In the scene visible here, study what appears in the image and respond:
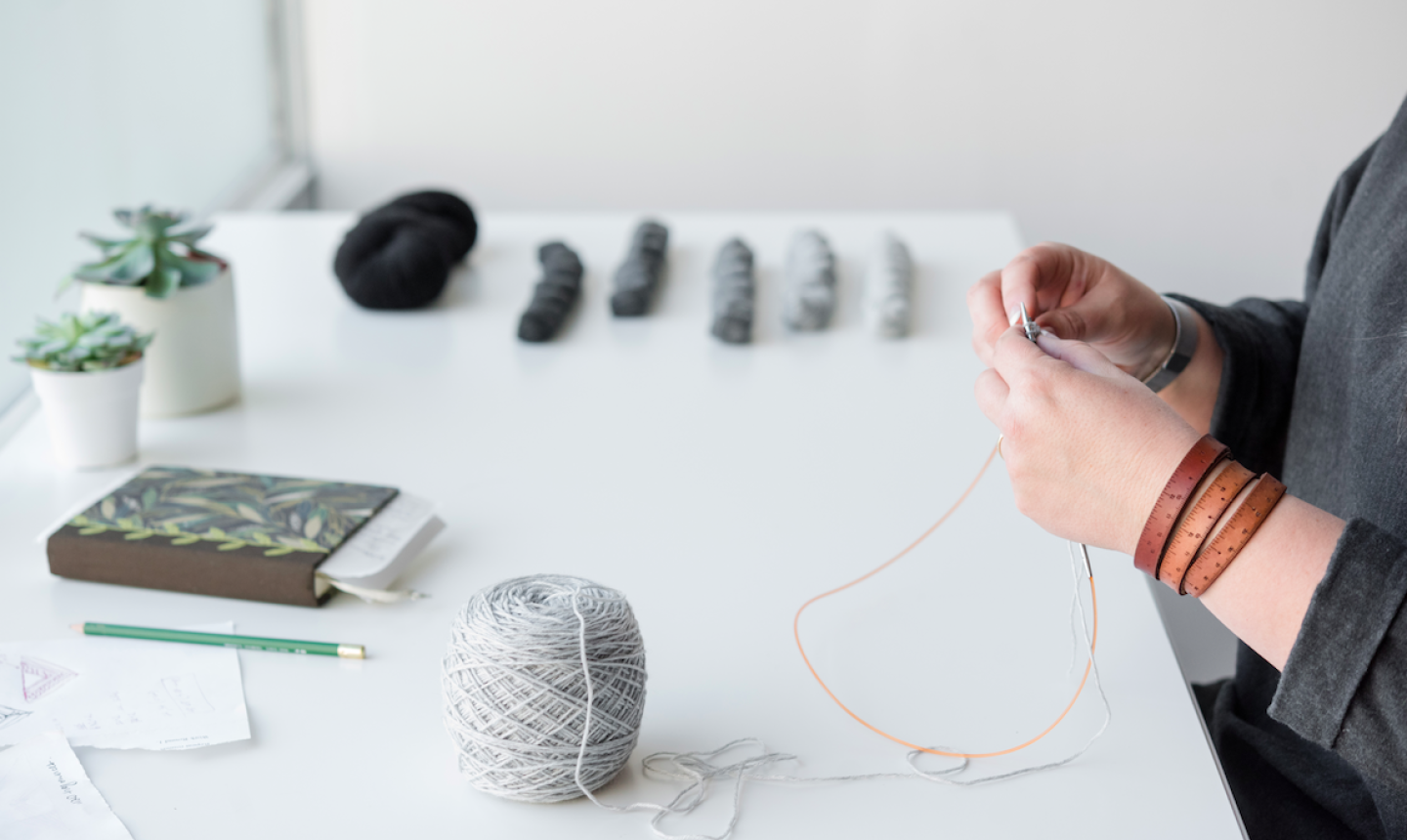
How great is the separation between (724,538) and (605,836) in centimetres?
32

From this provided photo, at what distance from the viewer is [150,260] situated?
3.42 feet

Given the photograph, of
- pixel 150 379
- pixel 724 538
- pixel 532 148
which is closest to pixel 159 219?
pixel 150 379

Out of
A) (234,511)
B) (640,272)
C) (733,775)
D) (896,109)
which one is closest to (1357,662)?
(733,775)

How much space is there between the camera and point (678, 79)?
2.73 metres

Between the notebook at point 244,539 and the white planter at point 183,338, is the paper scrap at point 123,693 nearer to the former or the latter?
the notebook at point 244,539

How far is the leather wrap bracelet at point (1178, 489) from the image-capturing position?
58 centimetres

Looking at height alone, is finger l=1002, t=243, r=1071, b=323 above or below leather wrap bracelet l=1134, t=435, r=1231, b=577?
above

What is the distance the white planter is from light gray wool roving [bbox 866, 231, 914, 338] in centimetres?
69

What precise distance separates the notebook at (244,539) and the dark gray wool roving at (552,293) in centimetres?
44

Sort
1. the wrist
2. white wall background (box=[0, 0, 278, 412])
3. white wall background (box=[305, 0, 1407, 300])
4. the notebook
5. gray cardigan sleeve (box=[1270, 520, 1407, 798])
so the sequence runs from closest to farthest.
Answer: gray cardigan sleeve (box=[1270, 520, 1407, 798]), the notebook, the wrist, white wall background (box=[0, 0, 278, 412]), white wall background (box=[305, 0, 1407, 300])

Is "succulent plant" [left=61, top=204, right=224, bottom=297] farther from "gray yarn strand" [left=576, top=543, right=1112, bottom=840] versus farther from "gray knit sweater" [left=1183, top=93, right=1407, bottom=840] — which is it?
"gray knit sweater" [left=1183, top=93, right=1407, bottom=840]

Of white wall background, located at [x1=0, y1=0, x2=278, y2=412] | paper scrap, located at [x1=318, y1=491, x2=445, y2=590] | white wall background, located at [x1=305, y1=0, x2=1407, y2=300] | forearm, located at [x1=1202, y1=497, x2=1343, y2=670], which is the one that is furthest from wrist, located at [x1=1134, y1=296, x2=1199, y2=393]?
white wall background, located at [x1=305, y1=0, x2=1407, y2=300]

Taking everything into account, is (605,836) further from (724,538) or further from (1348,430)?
(1348,430)

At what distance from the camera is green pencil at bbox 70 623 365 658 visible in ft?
2.41
